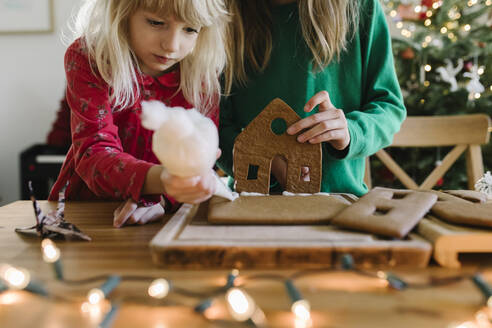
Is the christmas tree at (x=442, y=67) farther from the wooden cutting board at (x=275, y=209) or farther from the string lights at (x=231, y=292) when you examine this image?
the string lights at (x=231, y=292)

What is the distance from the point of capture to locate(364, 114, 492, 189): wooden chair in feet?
5.06

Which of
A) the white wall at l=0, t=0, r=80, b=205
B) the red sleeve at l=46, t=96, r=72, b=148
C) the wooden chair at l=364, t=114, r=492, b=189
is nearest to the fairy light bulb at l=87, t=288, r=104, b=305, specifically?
the wooden chair at l=364, t=114, r=492, b=189

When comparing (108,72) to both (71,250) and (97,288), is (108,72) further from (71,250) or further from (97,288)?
(97,288)

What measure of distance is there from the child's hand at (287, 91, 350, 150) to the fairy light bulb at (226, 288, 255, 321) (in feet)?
1.40

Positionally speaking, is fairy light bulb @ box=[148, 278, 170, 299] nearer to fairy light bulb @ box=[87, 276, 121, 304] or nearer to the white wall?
fairy light bulb @ box=[87, 276, 121, 304]

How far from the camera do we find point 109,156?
2.41 feet

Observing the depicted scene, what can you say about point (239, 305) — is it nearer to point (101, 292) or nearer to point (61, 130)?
point (101, 292)

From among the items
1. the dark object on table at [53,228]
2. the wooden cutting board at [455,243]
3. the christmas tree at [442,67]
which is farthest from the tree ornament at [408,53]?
the dark object on table at [53,228]

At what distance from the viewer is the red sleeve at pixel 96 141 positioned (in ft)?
2.30

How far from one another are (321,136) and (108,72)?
473 millimetres

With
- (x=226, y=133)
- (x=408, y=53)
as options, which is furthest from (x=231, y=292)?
(x=408, y=53)

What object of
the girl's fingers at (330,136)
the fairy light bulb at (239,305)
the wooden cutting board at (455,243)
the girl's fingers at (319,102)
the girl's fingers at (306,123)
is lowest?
the fairy light bulb at (239,305)

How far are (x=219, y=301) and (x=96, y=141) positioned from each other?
1.59 feet

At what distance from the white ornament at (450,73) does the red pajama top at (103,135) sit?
1.97 meters
